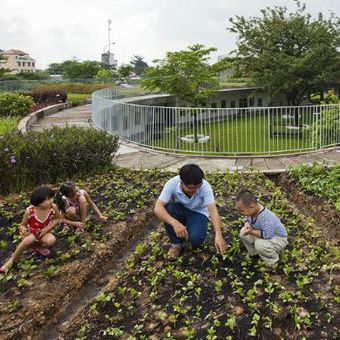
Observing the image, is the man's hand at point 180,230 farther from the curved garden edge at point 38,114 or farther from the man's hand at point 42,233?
the curved garden edge at point 38,114

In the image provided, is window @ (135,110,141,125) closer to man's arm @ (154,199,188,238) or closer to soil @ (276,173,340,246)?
soil @ (276,173,340,246)

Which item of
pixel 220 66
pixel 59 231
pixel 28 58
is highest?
pixel 28 58

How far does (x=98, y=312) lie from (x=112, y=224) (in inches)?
73.6

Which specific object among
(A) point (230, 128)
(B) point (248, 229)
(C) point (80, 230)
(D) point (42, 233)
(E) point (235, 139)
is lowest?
(C) point (80, 230)

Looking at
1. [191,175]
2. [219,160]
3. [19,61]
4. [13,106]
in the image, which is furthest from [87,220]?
[19,61]

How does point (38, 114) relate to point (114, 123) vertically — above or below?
above

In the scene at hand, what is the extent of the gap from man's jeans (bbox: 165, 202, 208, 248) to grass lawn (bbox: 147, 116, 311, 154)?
18.3 ft

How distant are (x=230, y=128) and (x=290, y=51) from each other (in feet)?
38.3

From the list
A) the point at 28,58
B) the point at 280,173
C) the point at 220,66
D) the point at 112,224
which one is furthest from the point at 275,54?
the point at 28,58

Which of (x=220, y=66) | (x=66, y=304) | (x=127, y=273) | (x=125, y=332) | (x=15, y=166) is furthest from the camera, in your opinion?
(x=220, y=66)

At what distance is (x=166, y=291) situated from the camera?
13.4 ft

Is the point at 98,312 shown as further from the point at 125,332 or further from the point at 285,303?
the point at 285,303

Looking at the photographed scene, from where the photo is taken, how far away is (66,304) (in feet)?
13.7

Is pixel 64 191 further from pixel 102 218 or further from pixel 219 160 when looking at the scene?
pixel 219 160
